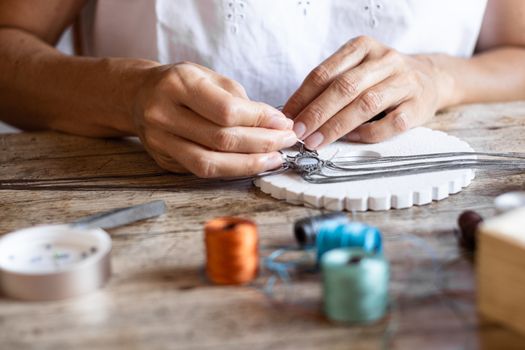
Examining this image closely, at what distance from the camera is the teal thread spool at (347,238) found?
88 centimetres

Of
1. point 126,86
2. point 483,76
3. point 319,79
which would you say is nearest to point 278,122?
point 319,79

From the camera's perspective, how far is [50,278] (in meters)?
0.84

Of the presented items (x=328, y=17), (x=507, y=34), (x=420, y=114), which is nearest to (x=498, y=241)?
(x=420, y=114)

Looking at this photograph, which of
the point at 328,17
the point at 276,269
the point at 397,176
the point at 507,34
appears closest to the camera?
the point at 276,269

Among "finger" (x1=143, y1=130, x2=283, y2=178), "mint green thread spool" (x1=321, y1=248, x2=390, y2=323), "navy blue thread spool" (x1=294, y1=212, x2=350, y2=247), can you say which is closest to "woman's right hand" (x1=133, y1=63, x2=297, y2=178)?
"finger" (x1=143, y1=130, x2=283, y2=178)

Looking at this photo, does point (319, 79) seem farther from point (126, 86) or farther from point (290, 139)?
point (126, 86)

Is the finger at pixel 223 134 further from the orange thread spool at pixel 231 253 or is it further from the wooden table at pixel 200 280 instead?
the orange thread spool at pixel 231 253

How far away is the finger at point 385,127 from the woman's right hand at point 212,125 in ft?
0.49

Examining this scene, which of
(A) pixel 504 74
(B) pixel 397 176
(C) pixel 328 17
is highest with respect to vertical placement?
(C) pixel 328 17

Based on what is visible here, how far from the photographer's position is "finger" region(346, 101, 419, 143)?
4.13ft

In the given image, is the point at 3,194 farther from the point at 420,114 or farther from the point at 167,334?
the point at 420,114

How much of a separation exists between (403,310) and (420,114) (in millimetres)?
613

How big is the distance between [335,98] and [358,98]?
2.0 inches

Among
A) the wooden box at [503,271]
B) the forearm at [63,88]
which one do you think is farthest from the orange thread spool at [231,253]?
the forearm at [63,88]
